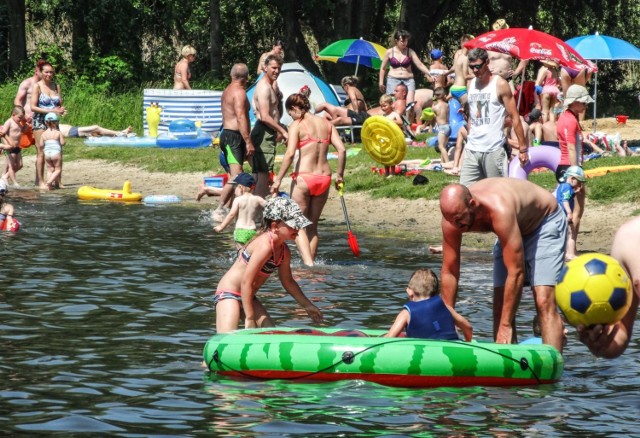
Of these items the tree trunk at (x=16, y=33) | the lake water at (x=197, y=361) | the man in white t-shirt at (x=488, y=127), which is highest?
the tree trunk at (x=16, y=33)

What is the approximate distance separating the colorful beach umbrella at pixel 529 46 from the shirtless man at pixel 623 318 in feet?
33.8

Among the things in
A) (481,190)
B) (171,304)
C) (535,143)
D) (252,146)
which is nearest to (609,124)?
(535,143)

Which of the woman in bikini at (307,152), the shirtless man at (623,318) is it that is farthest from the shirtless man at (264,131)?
the shirtless man at (623,318)

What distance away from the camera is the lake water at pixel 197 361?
702cm

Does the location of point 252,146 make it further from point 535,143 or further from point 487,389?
point 487,389

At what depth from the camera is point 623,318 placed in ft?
19.0

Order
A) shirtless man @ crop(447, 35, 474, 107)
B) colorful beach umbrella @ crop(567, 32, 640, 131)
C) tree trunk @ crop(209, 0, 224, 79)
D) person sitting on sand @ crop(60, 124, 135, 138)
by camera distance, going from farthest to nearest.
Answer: tree trunk @ crop(209, 0, 224, 79) < person sitting on sand @ crop(60, 124, 135, 138) < colorful beach umbrella @ crop(567, 32, 640, 131) < shirtless man @ crop(447, 35, 474, 107)

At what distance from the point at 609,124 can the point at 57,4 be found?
1460cm

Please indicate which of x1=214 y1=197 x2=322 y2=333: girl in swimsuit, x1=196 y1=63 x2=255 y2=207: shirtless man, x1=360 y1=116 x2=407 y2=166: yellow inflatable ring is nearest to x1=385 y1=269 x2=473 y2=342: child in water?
x1=214 y1=197 x2=322 y2=333: girl in swimsuit

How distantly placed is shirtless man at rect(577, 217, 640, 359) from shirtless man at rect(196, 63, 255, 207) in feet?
27.9

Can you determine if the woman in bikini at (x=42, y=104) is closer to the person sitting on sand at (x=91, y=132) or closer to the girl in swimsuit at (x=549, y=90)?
the person sitting on sand at (x=91, y=132)

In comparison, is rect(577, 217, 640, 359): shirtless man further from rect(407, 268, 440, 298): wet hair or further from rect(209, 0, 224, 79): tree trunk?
rect(209, 0, 224, 79): tree trunk

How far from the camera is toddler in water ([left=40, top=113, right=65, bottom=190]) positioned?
19516 millimetres

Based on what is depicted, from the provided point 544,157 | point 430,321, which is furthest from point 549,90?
point 430,321
